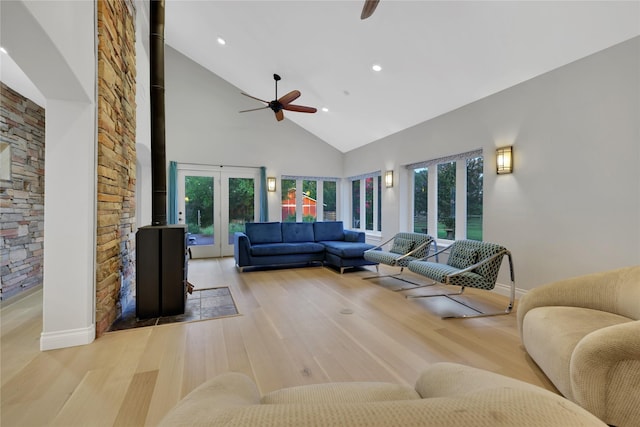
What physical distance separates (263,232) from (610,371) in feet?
16.4

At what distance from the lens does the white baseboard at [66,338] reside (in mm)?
2324

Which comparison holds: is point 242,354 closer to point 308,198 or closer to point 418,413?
point 418,413

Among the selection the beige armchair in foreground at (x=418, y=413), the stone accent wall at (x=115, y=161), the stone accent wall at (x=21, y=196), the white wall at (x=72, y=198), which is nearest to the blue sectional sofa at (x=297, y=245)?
the stone accent wall at (x=115, y=161)

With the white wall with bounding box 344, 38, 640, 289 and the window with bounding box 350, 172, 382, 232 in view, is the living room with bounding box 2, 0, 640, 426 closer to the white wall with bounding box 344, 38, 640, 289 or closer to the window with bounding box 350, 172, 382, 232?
the white wall with bounding box 344, 38, 640, 289

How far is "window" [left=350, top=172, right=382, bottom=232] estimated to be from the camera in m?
7.12

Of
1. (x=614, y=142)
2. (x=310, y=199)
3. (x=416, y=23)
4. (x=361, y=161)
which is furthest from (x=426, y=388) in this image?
(x=310, y=199)

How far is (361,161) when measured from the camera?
736cm

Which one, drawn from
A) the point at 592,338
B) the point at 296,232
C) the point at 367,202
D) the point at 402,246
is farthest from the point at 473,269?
the point at 367,202

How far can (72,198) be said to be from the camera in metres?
2.41

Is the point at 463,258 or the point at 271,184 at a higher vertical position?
the point at 271,184

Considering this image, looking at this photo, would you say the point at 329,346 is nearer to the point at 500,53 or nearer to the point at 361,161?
the point at 500,53

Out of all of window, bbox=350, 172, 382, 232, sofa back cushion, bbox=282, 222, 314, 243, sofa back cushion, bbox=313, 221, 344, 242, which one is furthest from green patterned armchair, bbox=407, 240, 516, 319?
window, bbox=350, 172, 382, 232

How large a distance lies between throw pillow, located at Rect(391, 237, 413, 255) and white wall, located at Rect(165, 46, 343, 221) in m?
3.60

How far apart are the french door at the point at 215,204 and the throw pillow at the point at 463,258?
16.2ft
